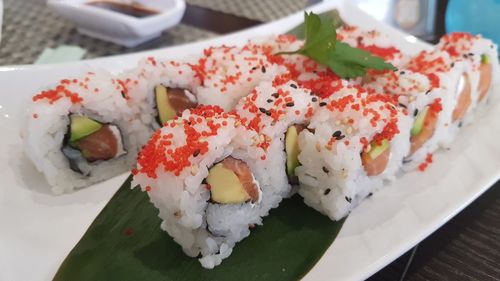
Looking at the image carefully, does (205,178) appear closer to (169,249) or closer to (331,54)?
(169,249)

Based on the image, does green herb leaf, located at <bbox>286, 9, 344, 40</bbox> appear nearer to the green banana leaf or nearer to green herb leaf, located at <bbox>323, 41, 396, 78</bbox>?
green herb leaf, located at <bbox>323, 41, 396, 78</bbox>

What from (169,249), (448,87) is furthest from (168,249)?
(448,87)

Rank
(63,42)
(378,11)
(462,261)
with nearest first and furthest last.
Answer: (462,261) < (63,42) < (378,11)

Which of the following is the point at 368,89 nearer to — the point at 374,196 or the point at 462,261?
the point at 374,196

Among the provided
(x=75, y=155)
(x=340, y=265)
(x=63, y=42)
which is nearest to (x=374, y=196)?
(x=340, y=265)

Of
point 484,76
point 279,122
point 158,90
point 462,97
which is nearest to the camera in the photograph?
point 279,122

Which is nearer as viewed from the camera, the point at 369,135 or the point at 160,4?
the point at 369,135
